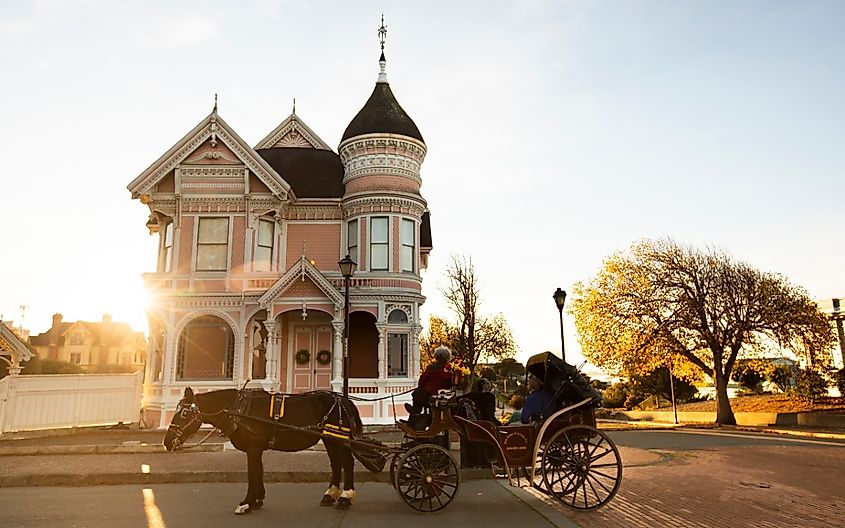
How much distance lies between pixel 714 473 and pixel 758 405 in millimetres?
24207

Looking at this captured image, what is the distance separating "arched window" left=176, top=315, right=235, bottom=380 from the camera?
21.6m

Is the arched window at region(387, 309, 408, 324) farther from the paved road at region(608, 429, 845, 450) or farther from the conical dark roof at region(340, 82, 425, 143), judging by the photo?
the paved road at region(608, 429, 845, 450)

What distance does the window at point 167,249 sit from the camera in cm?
2179

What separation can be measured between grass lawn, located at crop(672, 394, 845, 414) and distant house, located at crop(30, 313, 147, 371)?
2712 inches

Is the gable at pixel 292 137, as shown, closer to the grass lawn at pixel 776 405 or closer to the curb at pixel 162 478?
the curb at pixel 162 478

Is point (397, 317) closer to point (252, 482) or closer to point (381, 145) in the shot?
point (381, 145)

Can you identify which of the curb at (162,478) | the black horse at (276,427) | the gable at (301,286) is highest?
the gable at (301,286)

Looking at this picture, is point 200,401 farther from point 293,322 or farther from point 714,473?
point 293,322

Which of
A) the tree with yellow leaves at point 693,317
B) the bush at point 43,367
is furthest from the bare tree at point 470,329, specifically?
the bush at point 43,367

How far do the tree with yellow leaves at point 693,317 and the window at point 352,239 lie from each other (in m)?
13.5

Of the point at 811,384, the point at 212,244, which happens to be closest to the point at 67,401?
the point at 212,244

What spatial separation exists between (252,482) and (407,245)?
1527 cm

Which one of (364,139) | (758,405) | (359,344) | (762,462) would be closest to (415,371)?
(359,344)

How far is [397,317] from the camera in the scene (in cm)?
2169
